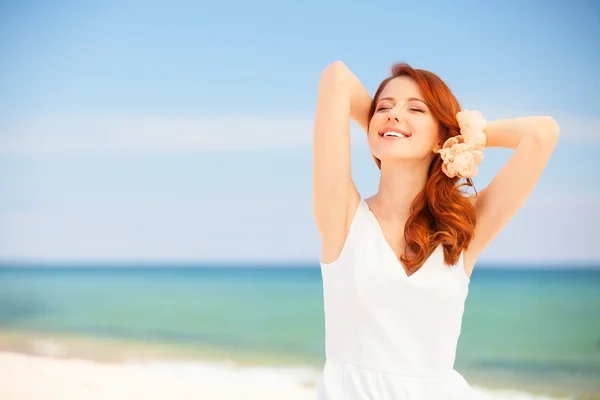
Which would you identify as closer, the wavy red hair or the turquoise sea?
the wavy red hair

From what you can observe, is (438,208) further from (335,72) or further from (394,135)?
(335,72)

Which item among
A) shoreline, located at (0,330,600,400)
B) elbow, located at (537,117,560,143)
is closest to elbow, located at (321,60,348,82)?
elbow, located at (537,117,560,143)

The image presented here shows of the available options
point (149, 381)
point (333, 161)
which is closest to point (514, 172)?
point (333, 161)

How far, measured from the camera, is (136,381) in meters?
7.13

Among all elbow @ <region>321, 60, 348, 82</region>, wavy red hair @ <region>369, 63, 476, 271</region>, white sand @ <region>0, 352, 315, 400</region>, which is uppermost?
elbow @ <region>321, 60, 348, 82</region>

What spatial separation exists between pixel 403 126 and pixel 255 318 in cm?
922

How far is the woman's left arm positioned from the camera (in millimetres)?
2082

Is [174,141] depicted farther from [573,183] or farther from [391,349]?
[391,349]

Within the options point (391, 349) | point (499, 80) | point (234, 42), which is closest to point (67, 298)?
point (234, 42)

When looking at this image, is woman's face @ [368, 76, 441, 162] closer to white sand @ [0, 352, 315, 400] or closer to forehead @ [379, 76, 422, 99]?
forehead @ [379, 76, 422, 99]

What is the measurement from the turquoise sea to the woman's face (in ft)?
18.4

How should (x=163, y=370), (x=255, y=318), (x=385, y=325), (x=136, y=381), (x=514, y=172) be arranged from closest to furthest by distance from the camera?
1. (x=385, y=325)
2. (x=514, y=172)
3. (x=136, y=381)
4. (x=163, y=370)
5. (x=255, y=318)

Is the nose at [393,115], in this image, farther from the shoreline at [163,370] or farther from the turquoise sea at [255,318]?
the turquoise sea at [255,318]

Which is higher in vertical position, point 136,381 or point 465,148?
point 465,148
